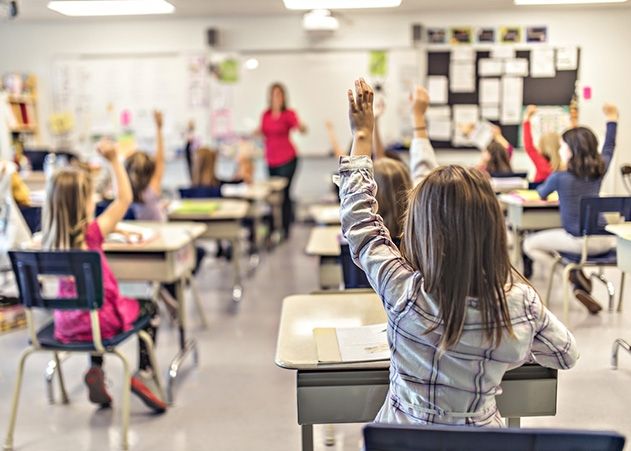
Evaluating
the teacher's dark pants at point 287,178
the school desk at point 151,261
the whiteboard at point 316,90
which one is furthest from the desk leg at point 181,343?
the whiteboard at point 316,90

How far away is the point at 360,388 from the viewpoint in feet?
5.28

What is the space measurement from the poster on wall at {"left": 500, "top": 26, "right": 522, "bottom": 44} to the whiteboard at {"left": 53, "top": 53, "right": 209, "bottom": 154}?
217 inches

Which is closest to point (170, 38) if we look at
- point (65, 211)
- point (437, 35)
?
point (437, 35)

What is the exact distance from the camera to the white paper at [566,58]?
208 cm

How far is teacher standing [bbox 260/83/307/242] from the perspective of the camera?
6.48 metres

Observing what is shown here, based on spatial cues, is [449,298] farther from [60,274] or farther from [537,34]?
[60,274]

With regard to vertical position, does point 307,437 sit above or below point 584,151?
below

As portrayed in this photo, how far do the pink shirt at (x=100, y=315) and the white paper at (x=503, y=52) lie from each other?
1657 millimetres

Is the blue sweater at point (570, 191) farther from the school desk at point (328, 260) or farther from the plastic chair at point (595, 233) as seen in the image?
the school desk at point (328, 260)

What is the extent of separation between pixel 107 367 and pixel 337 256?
4.57ft

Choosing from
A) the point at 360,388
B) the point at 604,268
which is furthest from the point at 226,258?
the point at 360,388

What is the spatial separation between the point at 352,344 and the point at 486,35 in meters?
1.31

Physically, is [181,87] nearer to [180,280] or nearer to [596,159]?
[180,280]

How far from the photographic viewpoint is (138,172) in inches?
152
